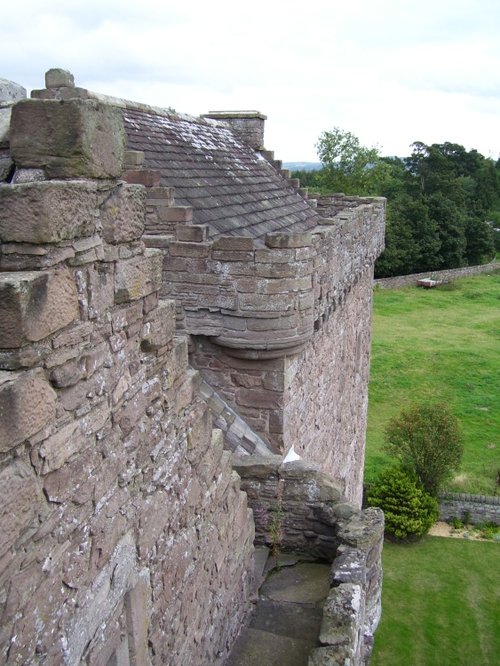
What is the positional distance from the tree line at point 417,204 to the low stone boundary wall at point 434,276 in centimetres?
104

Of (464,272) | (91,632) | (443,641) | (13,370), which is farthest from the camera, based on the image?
(464,272)

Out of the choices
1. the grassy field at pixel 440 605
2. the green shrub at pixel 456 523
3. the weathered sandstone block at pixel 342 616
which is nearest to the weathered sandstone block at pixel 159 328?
the weathered sandstone block at pixel 342 616

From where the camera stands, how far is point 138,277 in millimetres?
3412

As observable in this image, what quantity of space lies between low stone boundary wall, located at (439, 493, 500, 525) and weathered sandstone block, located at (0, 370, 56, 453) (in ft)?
62.0

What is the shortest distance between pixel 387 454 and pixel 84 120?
67.3 feet

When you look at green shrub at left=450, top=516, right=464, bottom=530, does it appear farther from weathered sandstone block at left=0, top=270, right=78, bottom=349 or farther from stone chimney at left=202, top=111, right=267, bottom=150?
weathered sandstone block at left=0, top=270, right=78, bottom=349

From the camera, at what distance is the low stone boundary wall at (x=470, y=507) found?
19312mm

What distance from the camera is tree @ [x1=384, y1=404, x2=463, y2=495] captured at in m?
19.4

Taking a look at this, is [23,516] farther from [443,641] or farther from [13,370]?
[443,641]

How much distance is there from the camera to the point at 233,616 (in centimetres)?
509

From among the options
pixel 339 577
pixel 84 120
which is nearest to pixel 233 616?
pixel 339 577

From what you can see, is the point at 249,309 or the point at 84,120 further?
the point at 249,309

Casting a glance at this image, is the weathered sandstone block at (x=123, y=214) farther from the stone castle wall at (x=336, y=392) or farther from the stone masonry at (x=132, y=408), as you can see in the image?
the stone castle wall at (x=336, y=392)

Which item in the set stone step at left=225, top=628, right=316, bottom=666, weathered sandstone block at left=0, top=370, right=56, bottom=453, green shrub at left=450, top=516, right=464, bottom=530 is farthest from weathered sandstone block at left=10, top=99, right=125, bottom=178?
green shrub at left=450, top=516, right=464, bottom=530
